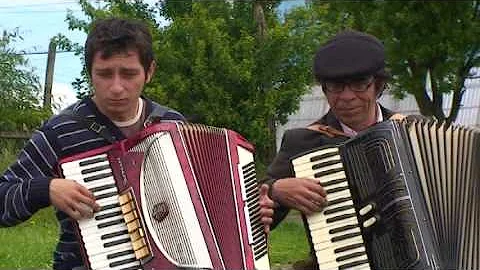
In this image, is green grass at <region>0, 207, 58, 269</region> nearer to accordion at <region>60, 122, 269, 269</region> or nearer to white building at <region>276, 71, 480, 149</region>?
accordion at <region>60, 122, 269, 269</region>

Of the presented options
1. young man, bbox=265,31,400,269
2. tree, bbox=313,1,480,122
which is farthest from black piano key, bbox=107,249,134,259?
tree, bbox=313,1,480,122

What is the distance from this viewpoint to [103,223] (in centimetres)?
313

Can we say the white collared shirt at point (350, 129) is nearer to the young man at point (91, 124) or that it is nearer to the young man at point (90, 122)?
the young man at point (91, 124)

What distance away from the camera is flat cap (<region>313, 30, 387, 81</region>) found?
339cm

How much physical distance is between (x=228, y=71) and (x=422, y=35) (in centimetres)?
258

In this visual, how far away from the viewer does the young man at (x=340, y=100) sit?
3385 millimetres

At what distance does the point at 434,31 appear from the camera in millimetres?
12562

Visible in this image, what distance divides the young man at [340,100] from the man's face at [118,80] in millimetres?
574

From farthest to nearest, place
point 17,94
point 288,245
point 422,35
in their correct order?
point 17,94
point 422,35
point 288,245

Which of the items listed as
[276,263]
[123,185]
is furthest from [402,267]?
[276,263]

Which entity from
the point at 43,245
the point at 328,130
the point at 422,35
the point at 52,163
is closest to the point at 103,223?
the point at 52,163

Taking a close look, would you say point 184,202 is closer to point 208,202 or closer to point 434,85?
point 208,202

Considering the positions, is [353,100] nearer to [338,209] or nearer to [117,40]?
[338,209]

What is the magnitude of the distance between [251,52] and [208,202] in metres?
9.52
